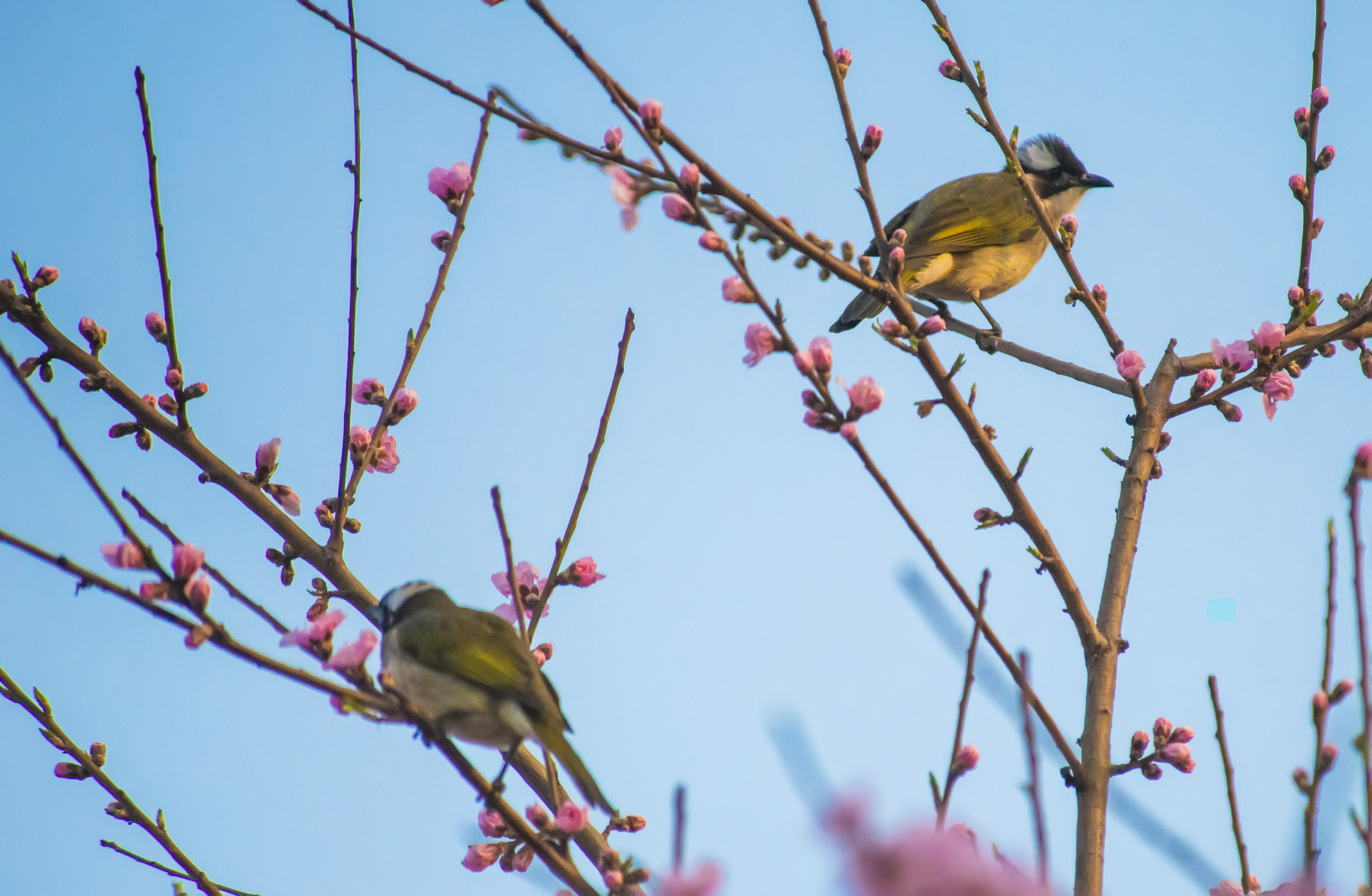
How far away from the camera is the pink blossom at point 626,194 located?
9.14 ft

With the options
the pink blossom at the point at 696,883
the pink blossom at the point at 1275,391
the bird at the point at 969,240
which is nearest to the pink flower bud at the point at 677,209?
the pink blossom at the point at 696,883

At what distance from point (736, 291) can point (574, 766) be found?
1.29m

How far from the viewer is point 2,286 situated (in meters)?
3.21

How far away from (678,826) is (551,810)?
1.42 m

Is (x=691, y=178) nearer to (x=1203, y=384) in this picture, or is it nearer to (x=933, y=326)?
(x=933, y=326)

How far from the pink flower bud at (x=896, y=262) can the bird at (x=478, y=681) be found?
1404 millimetres

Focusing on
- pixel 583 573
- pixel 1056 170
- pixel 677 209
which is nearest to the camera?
pixel 677 209

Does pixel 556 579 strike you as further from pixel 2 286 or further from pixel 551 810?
pixel 2 286

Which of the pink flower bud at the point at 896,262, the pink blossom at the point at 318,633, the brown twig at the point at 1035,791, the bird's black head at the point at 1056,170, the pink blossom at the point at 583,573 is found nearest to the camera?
the brown twig at the point at 1035,791

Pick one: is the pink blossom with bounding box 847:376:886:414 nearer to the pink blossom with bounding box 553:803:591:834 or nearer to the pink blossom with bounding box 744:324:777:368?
the pink blossom with bounding box 744:324:777:368

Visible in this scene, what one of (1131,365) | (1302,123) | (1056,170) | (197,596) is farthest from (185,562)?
(1056,170)

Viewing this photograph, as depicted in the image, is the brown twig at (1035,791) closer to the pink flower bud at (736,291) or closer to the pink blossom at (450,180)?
the pink flower bud at (736,291)

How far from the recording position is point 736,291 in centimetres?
270

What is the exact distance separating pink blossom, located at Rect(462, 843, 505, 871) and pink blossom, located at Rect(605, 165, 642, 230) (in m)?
1.68
